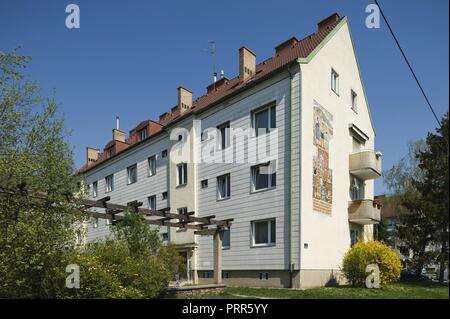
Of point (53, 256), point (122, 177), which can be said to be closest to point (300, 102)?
point (53, 256)

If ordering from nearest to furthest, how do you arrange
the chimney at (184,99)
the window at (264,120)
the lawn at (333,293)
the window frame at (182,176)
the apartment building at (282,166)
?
the lawn at (333,293)
the apartment building at (282,166)
the window at (264,120)
the window frame at (182,176)
the chimney at (184,99)

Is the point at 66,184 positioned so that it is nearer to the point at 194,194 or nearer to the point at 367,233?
the point at 194,194

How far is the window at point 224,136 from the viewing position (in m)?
24.5

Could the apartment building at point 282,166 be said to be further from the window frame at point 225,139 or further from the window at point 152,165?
the window at point 152,165

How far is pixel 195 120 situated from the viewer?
2720 centimetres

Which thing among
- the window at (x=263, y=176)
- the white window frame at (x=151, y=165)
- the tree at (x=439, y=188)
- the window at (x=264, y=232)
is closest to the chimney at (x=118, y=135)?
the white window frame at (x=151, y=165)

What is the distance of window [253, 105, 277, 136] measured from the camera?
2184cm

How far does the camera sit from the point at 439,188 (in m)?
4.46

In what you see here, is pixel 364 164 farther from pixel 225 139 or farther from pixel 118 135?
pixel 118 135

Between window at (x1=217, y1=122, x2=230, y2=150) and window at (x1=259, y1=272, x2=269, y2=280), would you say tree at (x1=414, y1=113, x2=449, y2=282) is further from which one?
window at (x1=217, y1=122, x2=230, y2=150)

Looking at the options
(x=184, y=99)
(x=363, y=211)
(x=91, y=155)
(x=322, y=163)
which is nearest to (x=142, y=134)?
(x=184, y=99)

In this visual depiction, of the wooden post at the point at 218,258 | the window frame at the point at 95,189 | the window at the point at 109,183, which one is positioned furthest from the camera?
the window frame at the point at 95,189

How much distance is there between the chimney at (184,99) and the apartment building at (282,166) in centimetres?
276

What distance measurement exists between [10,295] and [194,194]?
631 inches
